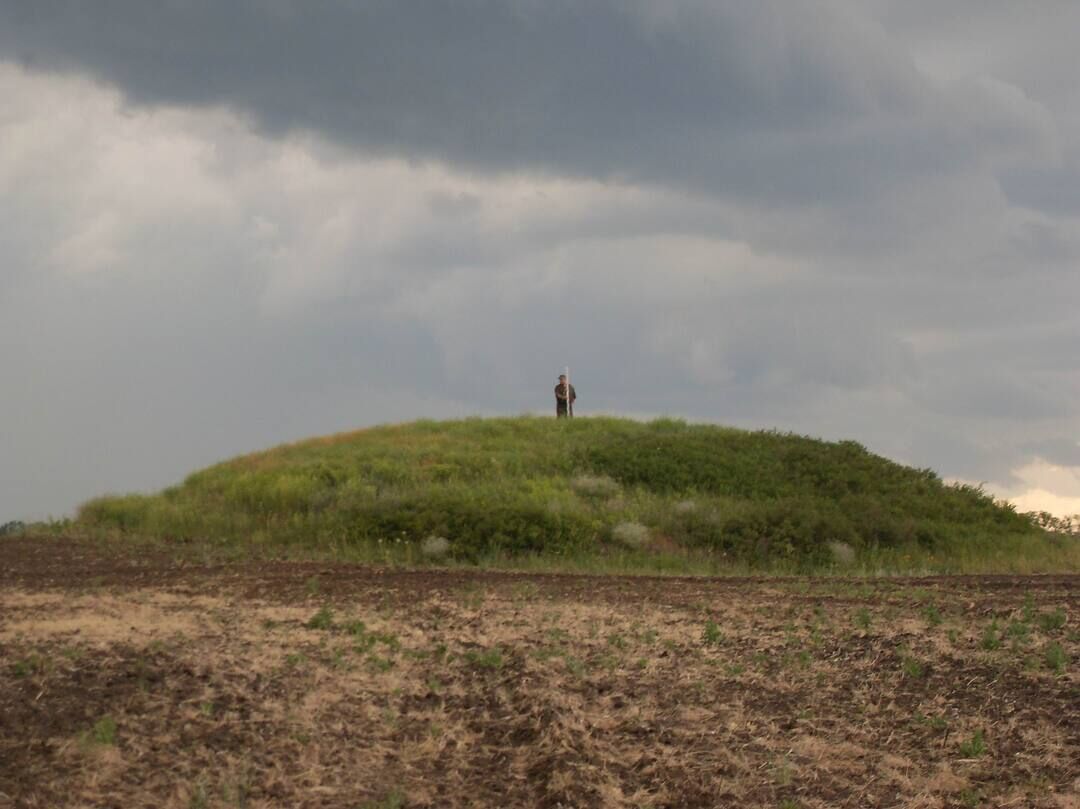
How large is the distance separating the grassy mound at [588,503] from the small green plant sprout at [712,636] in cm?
769

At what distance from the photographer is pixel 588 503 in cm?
2389

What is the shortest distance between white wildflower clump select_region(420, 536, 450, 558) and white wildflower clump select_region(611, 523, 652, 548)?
307cm

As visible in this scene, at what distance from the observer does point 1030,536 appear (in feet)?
82.6

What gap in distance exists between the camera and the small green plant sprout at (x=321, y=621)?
11.7 metres

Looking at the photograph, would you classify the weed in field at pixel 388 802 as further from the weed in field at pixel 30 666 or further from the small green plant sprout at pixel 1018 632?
the small green plant sprout at pixel 1018 632

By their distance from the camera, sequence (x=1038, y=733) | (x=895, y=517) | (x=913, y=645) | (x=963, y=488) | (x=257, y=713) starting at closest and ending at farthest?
(x=257, y=713) < (x=1038, y=733) < (x=913, y=645) < (x=895, y=517) < (x=963, y=488)

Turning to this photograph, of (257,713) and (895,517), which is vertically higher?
(895,517)

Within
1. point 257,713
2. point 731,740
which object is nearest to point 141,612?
point 257,713

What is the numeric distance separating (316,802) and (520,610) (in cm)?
521

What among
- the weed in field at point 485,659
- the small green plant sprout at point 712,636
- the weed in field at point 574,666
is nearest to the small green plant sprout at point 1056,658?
the small green plant sprout at point 712,636

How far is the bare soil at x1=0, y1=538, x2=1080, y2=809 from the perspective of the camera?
A: 833cm

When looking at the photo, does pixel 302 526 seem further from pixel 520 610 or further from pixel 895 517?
pixel 895 517

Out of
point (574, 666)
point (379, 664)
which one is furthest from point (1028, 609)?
point (379, 664)

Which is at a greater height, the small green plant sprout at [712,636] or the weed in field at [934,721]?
the small green plant sprout at [712,636]
